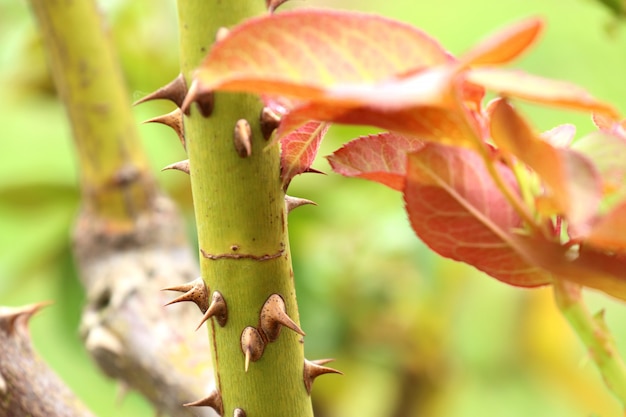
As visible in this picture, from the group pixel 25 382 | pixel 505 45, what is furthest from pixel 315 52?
pixel 25 382

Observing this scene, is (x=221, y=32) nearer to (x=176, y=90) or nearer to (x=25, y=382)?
(x=176, y=90)

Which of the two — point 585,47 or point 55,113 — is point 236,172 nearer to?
point 55,113

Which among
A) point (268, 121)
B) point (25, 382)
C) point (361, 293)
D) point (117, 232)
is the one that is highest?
point (268, 121)

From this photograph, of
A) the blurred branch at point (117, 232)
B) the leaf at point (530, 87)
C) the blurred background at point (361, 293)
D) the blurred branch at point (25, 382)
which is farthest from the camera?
the blurred background at point (361, 293)

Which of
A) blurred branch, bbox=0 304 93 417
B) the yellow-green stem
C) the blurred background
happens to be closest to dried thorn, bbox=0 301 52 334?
blurred branch, bbox=0 304 93 417

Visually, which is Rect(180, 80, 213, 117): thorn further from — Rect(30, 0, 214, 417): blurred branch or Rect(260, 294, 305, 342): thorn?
Rect(30, 0, 214, 417): blurred branch

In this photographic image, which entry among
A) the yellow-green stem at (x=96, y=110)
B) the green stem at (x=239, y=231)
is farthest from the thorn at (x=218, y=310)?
the yellow-green stem at (x=96, y=110)

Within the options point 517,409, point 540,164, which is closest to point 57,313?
point 517,409

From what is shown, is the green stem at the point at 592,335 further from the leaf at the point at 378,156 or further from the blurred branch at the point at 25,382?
the blurred branch at the point at 25,382
